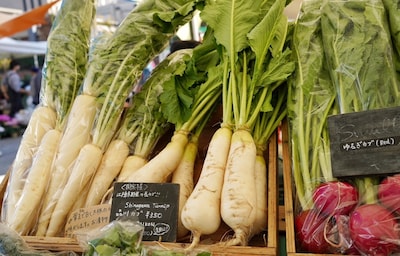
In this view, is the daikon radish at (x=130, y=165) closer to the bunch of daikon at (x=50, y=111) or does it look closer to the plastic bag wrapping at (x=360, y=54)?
the bunch of daikon at (x=50, y=111)

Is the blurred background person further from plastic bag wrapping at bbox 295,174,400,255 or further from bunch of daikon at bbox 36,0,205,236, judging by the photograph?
plastic bag wrapping at bbox 295,174,400,255

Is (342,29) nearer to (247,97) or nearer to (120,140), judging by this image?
(247,97)

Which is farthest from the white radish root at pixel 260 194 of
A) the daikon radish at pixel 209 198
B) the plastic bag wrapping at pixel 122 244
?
the plastic bag wrapping at pixel 122 244

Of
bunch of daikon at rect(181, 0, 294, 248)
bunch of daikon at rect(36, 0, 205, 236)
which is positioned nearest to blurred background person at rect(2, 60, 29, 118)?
bunch of daikon at rect(36, 0, 205, 236)

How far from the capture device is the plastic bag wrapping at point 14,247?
95cm

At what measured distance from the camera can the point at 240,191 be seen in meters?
1.05

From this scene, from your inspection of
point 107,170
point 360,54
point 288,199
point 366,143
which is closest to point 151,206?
point 107,170

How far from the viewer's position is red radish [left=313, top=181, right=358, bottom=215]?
0.92 metres

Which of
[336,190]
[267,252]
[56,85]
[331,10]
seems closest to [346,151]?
[336,190]

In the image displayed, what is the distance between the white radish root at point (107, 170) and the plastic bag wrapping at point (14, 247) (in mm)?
217

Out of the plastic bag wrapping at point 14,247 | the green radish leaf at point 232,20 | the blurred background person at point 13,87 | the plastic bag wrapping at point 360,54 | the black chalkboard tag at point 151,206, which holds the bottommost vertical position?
the plastic bag wrapping at point 14,247

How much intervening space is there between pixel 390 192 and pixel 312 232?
7.7 inches

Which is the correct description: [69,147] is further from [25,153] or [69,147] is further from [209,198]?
[209,198]

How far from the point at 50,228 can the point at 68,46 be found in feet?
2.15
